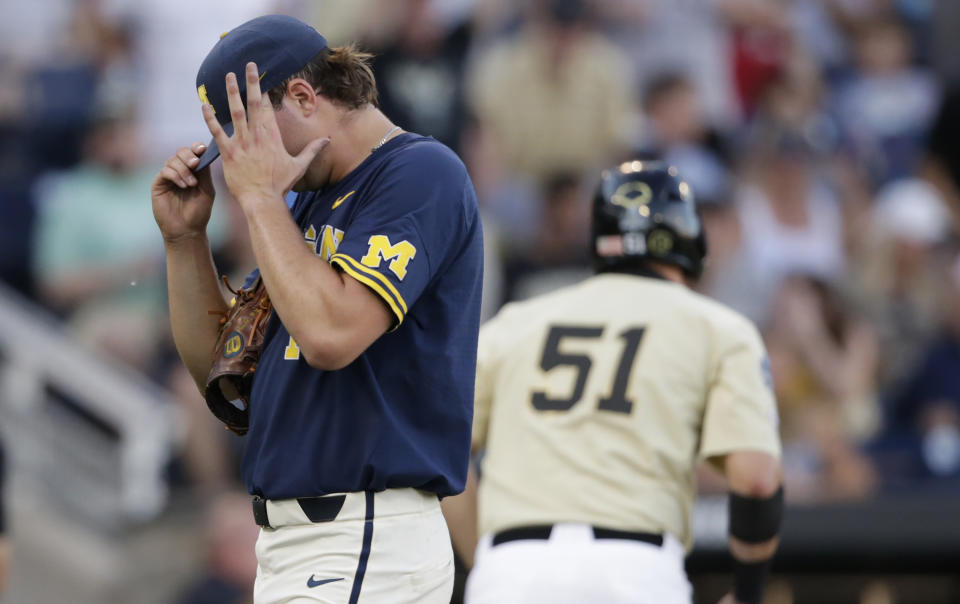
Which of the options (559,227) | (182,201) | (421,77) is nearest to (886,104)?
(559,227)

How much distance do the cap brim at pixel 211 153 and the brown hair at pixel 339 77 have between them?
123 mm

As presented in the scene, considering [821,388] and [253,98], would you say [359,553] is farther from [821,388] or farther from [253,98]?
[821,388]

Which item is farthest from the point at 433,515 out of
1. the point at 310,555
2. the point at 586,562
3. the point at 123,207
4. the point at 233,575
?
the point at 123,207

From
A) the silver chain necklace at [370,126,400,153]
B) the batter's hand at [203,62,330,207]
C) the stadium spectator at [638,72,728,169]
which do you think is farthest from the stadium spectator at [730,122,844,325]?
the batter's hand at [203,62,330,207]

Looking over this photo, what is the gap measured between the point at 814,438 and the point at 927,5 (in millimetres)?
3901

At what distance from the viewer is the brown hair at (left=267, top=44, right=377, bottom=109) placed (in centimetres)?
290

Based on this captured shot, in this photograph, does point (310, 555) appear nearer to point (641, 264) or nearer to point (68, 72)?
point (641, 264)

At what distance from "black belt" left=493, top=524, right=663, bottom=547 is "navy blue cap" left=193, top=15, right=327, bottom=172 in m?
1.75

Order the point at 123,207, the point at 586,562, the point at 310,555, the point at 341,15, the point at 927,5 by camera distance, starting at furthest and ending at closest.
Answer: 1. the point at 927,5
2. the point at 341,15
3. the point at 123,207
4. the point at 586,562
5. the point at 310,555

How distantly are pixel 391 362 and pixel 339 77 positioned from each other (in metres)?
0.67

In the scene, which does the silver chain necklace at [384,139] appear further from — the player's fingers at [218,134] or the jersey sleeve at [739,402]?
the jersey sleeve at [739,402]

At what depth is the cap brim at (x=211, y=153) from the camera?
2895mm

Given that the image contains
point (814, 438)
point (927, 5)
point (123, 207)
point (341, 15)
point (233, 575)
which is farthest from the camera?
point (927, 5)

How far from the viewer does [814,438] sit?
7305 millimetres
